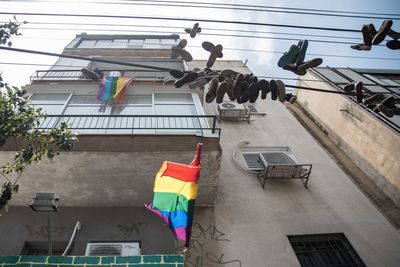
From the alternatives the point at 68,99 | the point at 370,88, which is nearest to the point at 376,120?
the point at 370,88

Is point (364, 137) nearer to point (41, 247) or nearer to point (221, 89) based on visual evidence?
point (221, 89)

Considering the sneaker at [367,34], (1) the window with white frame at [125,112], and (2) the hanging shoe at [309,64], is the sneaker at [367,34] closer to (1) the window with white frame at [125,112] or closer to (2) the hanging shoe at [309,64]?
(2) the hanging shoe at [309,64]

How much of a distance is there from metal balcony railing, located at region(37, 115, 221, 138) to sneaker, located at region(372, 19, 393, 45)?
3258 mm

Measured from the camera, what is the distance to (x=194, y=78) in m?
4.80

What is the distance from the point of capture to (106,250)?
5.73 meters

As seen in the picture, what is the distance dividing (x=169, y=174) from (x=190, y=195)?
2.02 ft

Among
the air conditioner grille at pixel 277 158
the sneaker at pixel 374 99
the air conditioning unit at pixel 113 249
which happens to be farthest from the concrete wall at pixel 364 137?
the air conditioning unit at pixel 113 249

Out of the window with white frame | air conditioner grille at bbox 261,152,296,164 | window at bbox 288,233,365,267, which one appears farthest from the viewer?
Answer: air conditioner grille at bbox 261,152,296,164

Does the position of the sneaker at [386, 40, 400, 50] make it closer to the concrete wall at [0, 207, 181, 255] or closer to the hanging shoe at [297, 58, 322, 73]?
the hanging shoe at [297, 58, 322, 73]

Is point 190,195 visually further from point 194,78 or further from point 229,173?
point 229,173

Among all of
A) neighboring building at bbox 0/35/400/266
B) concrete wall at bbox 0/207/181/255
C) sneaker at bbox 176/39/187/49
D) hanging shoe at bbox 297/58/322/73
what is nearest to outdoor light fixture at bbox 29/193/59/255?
neighboring building at bbox 0/35/400/266

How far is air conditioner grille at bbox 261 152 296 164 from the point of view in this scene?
8316mm

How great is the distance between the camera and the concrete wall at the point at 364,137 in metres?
8.05

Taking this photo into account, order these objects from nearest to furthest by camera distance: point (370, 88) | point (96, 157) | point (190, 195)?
point (190, 195), point (96, 157), point (370, 88)
